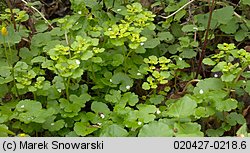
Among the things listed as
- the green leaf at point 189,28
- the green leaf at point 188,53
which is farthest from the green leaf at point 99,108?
the green leaf at point 189,28

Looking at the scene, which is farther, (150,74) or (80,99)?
(150,74)

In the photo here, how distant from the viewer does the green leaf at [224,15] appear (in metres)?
2.58

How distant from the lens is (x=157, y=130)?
1871 millimetres

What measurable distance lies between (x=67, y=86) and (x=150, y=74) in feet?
1.63

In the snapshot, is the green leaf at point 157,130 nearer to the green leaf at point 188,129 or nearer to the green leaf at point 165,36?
the green leaf at point 188,129

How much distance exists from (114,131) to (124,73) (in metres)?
0.57

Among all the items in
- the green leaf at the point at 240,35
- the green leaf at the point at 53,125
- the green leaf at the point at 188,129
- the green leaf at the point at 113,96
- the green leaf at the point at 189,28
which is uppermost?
the green leaf at the point at 189,28

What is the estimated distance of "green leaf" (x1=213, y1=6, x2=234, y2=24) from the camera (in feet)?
8.48

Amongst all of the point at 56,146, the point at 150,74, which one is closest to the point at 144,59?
the point at 150,74

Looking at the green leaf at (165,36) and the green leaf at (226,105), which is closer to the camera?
the green leaf at (226,105)

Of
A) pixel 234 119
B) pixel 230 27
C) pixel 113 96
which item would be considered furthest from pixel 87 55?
pixel 230 27

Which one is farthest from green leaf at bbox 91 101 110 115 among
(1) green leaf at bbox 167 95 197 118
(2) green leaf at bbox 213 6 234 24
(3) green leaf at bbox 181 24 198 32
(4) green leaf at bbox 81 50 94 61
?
(2) green leaf at bbox 213 6 234 24

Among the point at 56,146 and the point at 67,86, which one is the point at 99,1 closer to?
the point at 67,86

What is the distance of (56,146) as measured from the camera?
70.4 inches
